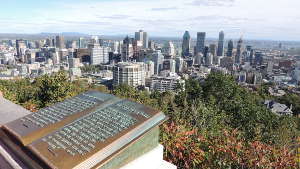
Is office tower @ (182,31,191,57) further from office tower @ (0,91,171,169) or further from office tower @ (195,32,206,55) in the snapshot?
office tower @ (0,91,171,169)

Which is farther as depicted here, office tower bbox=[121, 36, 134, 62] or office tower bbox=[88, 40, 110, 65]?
office tower bbox=[88, 40, 110, 65]

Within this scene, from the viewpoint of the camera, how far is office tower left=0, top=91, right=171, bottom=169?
2.90 meters

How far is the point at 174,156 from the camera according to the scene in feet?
16.4

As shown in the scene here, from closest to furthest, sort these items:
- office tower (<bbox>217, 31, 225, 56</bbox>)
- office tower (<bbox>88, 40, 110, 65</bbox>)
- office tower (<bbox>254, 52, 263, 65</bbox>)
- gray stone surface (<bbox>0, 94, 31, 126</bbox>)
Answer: gray stone surface (<bbox>0, 94, 31, 126</bbox>)
office tower (<bbox>88, 40, 110, 65</bbox>)
office tower (<bbox>254, 52, 263, 65</bbox>)
office tower (<bbox>217, 31, 225, 56</bbox>)

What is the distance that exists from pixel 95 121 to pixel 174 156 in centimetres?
224

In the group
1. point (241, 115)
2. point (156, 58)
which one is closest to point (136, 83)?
point (156, 58)

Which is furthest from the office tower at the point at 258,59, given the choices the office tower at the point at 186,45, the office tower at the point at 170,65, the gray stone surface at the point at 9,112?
the gray stone surface at the point at 9,112

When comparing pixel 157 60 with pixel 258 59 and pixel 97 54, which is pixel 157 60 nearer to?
pixel 97 54

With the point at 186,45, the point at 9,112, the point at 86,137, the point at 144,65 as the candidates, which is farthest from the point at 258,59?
the point at 86,137

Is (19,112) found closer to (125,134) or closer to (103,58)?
(125,134)

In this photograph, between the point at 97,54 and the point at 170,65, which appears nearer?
the point at 170,65

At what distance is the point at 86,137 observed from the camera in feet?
10.4

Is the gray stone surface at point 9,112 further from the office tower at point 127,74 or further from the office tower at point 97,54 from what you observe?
the office tower at point 97,54

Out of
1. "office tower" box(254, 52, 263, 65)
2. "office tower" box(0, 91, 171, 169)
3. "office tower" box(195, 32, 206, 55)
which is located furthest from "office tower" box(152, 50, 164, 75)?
"office tower" box(0, 91, 171, 169)
